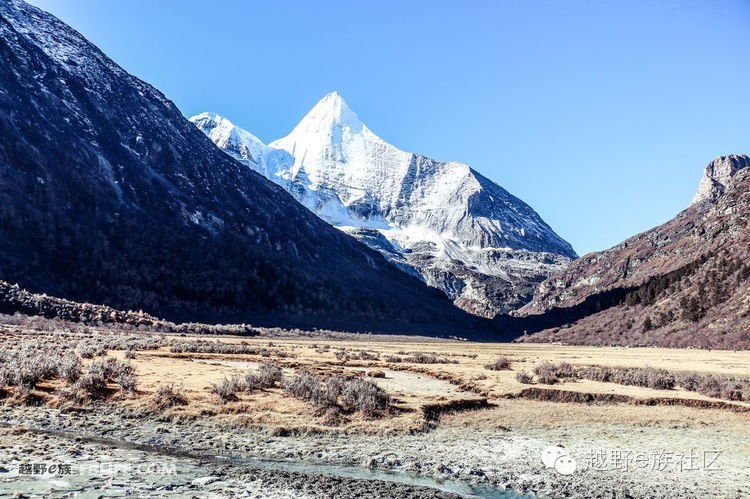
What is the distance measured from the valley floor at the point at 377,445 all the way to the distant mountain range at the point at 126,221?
84.9 metres

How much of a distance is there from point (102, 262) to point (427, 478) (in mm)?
116381

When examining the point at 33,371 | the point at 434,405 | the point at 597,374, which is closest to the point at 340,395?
the point at 434,405

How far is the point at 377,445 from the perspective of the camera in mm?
19453

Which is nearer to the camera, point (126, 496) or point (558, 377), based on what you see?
point (126, 496)

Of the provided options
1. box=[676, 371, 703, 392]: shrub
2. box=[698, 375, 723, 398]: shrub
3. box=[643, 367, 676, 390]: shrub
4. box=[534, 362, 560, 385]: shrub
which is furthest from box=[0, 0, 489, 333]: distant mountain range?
box=[698, 375, 723, 398]: shrub

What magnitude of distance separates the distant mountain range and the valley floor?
84898 millimetres

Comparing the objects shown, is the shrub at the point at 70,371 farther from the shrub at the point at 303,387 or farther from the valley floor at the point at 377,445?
the shrub at the point at 303,387

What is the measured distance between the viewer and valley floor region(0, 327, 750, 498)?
1488cm

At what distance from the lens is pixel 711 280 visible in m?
111

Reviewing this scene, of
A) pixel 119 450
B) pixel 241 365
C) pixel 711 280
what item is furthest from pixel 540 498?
pixel 711 280

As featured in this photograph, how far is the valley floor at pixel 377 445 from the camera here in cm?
1488

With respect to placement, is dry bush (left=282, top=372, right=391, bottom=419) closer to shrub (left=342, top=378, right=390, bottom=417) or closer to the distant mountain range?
shrub (left=342, top=378, right=390, bottom=417)

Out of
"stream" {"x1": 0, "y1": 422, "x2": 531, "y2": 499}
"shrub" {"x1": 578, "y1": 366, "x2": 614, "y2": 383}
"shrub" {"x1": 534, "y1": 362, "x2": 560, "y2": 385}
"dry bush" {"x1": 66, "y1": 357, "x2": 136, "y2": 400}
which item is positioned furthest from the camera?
"shrub" {"x1": 578, "y1": 366, "x2": 614, "y2": 383}

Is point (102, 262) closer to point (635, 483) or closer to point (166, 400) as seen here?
point (166, 400)
